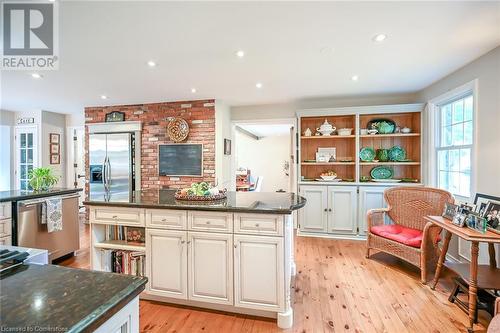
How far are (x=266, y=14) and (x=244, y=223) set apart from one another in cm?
164

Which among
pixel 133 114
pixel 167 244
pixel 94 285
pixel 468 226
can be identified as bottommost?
pixel 167 244

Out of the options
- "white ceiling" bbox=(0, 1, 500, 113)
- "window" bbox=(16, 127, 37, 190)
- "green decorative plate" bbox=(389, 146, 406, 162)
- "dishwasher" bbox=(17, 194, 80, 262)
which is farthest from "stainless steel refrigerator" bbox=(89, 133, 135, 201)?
"green decorative plate" bbox=(389, 146, 406, 162)

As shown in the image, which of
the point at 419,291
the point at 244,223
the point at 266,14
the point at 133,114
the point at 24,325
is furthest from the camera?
the point at 133,114

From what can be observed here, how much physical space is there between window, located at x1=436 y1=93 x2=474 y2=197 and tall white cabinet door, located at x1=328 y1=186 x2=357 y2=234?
4.13 ft

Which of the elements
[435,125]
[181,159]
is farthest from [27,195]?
[435,125]

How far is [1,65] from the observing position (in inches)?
111

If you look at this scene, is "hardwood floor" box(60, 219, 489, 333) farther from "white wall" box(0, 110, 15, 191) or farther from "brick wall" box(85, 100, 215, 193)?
"white wall" box(0, 110, 15, 191)

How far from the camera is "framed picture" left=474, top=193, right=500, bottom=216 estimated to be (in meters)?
2.35

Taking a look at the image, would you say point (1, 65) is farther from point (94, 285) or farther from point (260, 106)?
point (260, 106)

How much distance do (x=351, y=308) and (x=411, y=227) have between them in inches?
66.3

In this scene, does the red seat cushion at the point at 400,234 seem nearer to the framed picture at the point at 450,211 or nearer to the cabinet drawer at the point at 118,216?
the framed picture at the point at 450,211

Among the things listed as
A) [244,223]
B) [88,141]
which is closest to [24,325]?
[244,223]

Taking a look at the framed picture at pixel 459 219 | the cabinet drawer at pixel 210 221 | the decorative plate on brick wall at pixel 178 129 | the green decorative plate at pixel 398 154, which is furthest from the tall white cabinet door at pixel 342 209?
the decorative plate on brick wall at pixel 178 129

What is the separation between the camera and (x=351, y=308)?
225 cm
